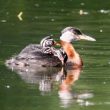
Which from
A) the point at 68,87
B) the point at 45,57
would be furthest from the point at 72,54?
the point at 68,87

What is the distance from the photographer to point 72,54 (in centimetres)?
1798

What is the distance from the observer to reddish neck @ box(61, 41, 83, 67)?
684 inches

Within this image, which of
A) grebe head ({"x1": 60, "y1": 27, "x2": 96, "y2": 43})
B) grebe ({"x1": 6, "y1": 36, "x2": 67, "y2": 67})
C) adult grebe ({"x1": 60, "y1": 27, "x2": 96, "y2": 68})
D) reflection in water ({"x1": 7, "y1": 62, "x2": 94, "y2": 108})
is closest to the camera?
reflection in water ({"x1": 7, "y1": 62, "x2": 94, "y2": 108})

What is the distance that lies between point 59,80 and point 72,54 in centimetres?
261

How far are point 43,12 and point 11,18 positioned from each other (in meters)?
1.73

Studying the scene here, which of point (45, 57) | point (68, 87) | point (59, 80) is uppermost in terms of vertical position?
point (45, 57)

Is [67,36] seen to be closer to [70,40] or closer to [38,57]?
[70,40]

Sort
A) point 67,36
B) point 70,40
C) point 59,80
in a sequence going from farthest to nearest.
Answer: point 70,40 → point 67,36 → point 59,80

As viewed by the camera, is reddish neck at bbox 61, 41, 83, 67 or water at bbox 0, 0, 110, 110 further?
reddish neck at bbox 61, 41, 83, 67

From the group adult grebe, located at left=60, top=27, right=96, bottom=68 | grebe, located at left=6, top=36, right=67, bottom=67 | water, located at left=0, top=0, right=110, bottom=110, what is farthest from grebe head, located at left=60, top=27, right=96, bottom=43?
grebe, located at left=6, top=36, right=67, bottom=67

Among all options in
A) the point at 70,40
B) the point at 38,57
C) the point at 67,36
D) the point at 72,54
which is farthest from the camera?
the point at 70,40

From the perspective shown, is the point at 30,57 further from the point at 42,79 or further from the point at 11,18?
the point at 11,18

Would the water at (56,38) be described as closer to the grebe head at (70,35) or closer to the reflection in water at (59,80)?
the reflection in water at (59,80)

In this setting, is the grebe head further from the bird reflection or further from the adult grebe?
the bird reflection
